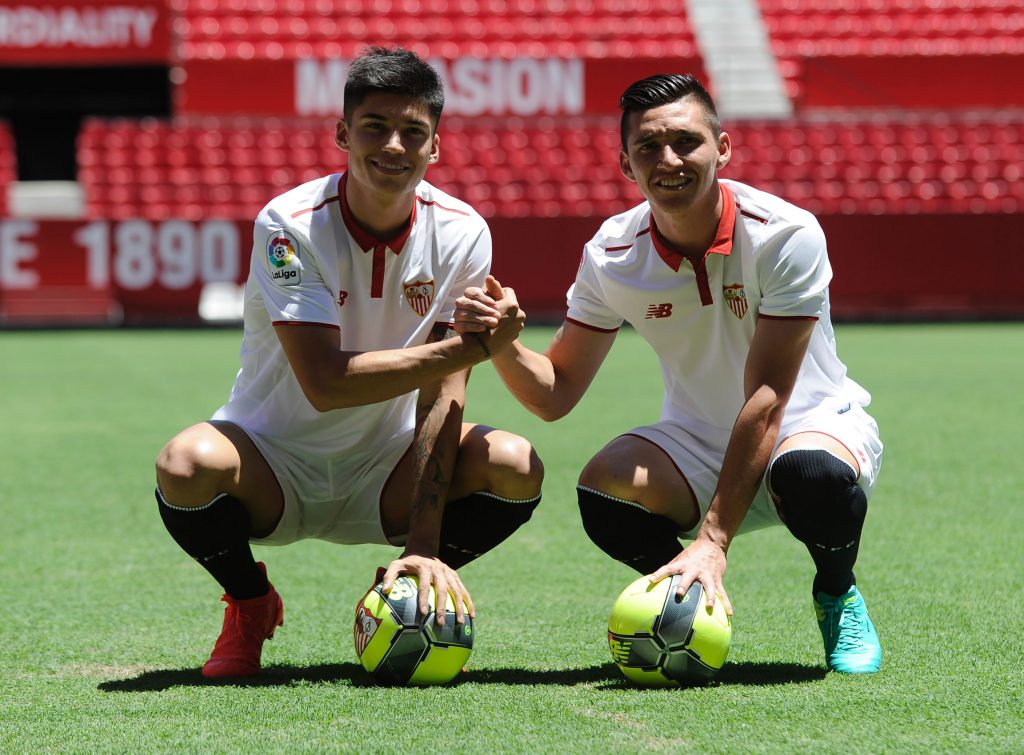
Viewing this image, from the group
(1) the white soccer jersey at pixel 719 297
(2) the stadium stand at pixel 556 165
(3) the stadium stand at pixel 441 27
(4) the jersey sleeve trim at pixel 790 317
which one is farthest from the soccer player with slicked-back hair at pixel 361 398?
(3) the stadium stand at pixel 441 27

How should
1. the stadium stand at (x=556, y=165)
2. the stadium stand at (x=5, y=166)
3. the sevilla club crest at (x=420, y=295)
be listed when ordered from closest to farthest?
the sevilla club crest at (x=420, y=295)
the stadium stand at (x=5, y=166)
the stadium stand at (x=556, y=165)

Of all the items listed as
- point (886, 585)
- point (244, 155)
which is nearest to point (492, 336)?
point (886, 585)

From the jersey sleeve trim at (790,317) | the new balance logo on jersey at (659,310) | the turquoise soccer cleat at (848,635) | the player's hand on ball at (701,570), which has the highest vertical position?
the jersey sleeve trim at (790,317)

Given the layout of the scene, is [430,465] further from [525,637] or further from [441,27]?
[441,27]

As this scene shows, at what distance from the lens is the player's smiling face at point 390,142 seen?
3732 mm

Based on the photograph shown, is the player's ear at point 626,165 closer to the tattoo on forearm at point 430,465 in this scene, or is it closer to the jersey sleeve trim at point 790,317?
the jersey sleeve trim at point 790,317

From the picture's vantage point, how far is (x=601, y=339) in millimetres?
4211

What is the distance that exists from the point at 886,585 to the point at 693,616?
144 cm

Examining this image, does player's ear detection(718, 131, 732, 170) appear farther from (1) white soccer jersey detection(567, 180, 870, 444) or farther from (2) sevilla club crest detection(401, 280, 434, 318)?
(2) sevilla club crest detection(401, 280, 434, 318)

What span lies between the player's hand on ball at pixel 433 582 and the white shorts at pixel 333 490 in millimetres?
436

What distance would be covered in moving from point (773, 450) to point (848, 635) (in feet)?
1.66

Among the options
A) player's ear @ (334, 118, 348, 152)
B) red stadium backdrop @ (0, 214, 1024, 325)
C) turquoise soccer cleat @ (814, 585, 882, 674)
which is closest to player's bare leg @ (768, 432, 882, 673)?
turquoise soccer cleat @ (814, 585, 882, 674)

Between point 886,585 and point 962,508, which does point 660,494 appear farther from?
point 962,508

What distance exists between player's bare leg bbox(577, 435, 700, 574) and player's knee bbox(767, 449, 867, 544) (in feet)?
1.15
